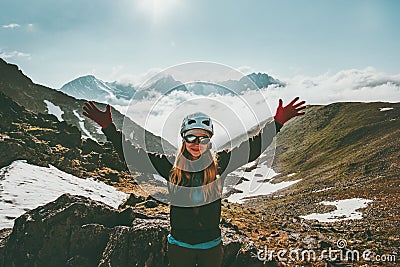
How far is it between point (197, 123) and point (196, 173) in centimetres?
85

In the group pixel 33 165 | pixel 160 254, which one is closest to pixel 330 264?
pixel 160 254

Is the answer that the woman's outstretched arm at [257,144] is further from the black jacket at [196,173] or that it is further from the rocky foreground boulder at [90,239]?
the rocky foreground boulder at [90,239]

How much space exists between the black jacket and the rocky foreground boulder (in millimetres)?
7847

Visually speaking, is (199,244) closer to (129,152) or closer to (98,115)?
(129,152)

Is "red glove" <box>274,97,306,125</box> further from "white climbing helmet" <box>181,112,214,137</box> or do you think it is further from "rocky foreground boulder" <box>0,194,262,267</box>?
"rocky foreground boulder" <box>0,194,262,267</box>

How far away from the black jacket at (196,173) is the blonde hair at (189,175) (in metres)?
0.14

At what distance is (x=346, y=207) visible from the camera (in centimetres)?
4969

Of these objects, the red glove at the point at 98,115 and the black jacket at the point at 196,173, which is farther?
the red glove at the point at 98,115

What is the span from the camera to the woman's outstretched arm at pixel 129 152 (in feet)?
20.4

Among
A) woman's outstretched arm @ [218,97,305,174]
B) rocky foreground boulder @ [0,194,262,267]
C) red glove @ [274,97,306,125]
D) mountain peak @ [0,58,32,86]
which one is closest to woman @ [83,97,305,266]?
woman's outstretched arm @ [218,97,305,174]

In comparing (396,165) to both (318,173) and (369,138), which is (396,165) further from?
(369,138)

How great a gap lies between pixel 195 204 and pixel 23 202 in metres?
20.8

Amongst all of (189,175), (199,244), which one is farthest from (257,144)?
(199,244)

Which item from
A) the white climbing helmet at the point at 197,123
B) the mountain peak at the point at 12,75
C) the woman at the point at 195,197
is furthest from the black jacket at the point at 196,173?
the mountain peak at the point at 12,75
